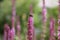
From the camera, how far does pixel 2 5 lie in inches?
67.0

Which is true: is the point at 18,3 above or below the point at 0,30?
above

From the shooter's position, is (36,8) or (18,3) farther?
(18,3)

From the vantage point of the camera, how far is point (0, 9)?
5.56 ft

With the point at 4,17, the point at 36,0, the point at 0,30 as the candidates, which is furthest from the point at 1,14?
the point at 36,0

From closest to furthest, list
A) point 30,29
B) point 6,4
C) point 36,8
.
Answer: point 30,29, point 36,8, point 6,4

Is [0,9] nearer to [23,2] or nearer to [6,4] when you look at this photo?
[6,4]

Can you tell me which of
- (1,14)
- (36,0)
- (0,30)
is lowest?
(0,30)

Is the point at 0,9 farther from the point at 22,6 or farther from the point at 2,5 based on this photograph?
the point at 22,6

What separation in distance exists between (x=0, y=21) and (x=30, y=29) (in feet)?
3.98

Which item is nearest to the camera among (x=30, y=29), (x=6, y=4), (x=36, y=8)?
(x=30, y=29)

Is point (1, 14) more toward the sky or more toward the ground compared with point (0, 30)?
more toward the sky

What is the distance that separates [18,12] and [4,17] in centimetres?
15

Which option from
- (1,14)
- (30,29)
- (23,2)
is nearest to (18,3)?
(23,2)

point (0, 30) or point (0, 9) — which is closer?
point (0, 30)
